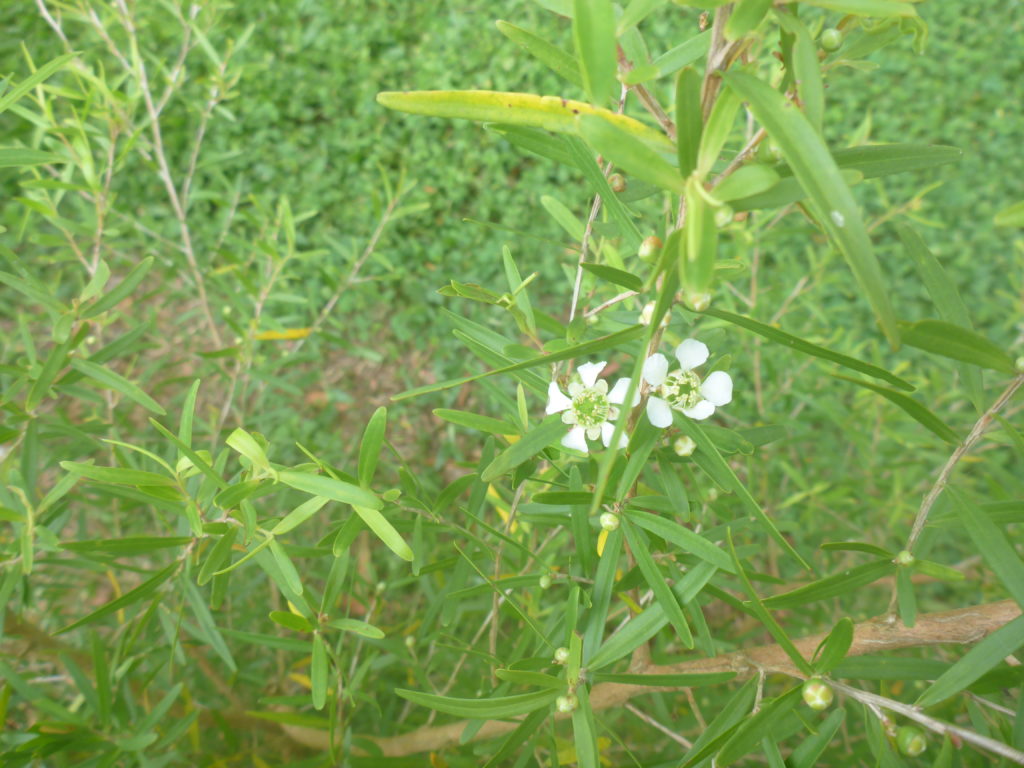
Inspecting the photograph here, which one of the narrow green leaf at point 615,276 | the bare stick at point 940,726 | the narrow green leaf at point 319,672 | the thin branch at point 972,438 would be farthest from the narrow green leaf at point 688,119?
the narrow green leaf at point 319,672

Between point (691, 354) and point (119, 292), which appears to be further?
point (119, 292)

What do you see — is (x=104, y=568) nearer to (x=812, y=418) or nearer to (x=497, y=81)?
(x=812, y=418)

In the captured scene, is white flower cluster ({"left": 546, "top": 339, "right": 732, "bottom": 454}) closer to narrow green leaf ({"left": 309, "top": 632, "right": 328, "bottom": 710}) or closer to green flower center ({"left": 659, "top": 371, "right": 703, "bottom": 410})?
green flower center ({"left": 659, "top": 371, "right": 703, "bottom": 410})

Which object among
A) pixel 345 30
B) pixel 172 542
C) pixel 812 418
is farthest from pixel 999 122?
pixel 172 542

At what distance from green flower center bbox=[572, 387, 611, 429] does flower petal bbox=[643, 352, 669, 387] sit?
0.21 ft

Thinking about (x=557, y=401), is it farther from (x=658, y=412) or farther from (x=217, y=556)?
(x=217, y=556)

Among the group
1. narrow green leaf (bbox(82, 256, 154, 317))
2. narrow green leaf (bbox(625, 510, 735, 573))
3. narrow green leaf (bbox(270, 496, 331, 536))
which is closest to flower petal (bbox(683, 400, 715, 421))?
narrow green leaf (bbox(625, 510, 735, 573))

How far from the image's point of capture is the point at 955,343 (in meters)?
0.45

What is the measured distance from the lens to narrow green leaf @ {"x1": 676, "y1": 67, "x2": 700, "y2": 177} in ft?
1.21

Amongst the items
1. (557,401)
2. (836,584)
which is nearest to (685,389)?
(557,401)

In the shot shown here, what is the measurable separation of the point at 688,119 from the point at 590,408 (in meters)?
0.27

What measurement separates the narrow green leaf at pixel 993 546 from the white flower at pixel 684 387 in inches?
7.5

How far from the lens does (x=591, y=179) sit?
55 cm

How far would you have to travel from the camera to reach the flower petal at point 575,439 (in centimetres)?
55
